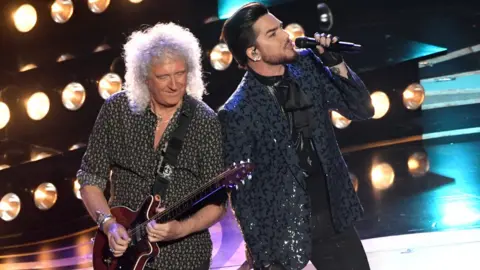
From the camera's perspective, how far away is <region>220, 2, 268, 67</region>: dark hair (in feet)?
12.4

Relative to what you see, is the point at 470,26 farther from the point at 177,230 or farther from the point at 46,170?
the point at 177,230

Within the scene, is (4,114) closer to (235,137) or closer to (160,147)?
(160,147)

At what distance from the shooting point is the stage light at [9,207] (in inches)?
238

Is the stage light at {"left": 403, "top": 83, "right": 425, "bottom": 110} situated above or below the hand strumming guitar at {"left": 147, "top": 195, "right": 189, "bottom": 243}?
below

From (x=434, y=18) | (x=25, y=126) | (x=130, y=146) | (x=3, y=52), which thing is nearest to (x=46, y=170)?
(x=25, y=126)

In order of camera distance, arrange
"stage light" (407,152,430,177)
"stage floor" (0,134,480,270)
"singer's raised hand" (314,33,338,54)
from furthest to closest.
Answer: "stage light" (407,152,430,177) → "stage floor" (0,134,480,270) → "singer's raised hand" (314,33,338,54)

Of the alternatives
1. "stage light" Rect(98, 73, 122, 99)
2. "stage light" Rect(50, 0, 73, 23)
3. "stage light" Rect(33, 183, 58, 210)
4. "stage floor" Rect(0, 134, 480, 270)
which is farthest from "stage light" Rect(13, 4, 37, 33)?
"stage floor" Rect(0, 134, 480, 270)

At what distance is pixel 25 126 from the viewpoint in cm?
612

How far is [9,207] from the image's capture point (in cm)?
608

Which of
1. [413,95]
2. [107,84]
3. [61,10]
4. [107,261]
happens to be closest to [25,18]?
[61,10]

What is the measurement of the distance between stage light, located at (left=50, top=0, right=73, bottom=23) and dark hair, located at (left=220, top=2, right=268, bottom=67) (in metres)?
2.61

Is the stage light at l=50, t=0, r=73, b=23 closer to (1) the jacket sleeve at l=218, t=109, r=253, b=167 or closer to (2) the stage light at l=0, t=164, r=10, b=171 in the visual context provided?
(2) the stage light at l=0, t=164, r=10, b=171

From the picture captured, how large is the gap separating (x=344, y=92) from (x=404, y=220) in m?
2.22

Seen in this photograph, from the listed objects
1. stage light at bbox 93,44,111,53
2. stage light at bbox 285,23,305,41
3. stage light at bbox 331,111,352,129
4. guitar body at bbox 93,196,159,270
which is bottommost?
stage light at bbox 331,111,352,129
